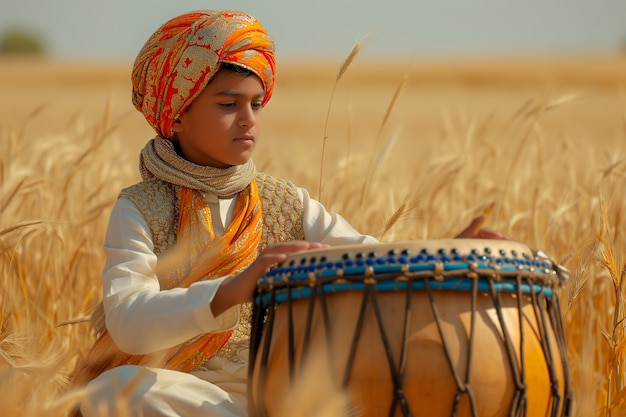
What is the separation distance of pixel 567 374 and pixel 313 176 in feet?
12.0

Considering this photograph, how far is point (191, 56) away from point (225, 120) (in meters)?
0.20

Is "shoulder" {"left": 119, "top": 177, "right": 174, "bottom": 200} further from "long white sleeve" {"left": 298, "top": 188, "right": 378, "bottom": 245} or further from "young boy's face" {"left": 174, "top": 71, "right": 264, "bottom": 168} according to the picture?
"long white sleeve" {"left": 298, "top": 188, "right": 378, "bottom": 245}

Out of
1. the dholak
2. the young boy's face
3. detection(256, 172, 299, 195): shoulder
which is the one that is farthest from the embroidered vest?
the dholak

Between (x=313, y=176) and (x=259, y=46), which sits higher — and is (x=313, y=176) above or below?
below

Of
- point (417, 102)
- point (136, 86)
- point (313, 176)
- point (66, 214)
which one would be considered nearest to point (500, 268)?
point (136, 86)

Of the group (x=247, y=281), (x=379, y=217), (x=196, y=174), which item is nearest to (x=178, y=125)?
(x=196, y=174)

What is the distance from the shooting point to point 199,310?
8.18 ft

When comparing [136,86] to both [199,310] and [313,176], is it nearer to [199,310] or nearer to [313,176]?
[199,310]

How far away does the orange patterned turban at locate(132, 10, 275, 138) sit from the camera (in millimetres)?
2963

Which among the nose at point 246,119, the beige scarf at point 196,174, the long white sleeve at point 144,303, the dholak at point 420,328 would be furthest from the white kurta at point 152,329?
the nose at point 246,119

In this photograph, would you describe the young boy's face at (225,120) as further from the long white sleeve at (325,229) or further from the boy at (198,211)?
the long white sleeve at (325,229)

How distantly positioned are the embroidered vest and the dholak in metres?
0.57

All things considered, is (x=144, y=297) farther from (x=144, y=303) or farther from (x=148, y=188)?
(x=148, y=188)

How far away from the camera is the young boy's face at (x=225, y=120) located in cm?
294
